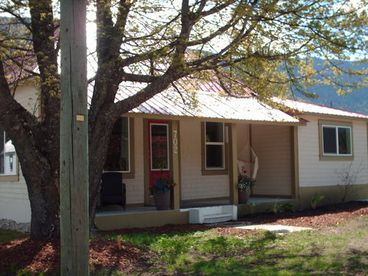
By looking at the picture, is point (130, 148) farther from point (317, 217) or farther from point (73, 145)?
point (73, 145)

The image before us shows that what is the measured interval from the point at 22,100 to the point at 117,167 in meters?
2.94

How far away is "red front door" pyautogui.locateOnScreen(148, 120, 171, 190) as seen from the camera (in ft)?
49.9

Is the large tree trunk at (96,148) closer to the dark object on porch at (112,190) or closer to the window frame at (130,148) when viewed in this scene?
the dark object on porch at (112,190)

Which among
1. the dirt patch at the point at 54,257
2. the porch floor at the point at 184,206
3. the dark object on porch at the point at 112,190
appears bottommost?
the dirt patch at the point at 54,257

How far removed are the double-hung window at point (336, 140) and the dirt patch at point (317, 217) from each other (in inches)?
84.6

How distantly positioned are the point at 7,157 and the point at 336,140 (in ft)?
35.7

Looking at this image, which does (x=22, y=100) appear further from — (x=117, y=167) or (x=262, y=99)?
(x=262, y=99)

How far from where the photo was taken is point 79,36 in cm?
569

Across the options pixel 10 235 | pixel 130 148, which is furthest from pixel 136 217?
pixel 10 235

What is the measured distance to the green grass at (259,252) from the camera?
7763 mm

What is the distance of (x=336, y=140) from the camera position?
18953 millimetres

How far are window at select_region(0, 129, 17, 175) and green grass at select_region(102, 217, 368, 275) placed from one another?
14.8 feet

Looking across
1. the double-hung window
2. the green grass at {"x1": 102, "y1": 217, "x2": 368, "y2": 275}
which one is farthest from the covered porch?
the green grass at {"x1": 102, "y1": 217, "x2": 368, "y2": 275}

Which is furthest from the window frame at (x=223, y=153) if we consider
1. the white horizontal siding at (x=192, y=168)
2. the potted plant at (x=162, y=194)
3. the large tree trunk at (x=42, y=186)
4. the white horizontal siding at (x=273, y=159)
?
the large tree trunk at (x=42, y=186)
